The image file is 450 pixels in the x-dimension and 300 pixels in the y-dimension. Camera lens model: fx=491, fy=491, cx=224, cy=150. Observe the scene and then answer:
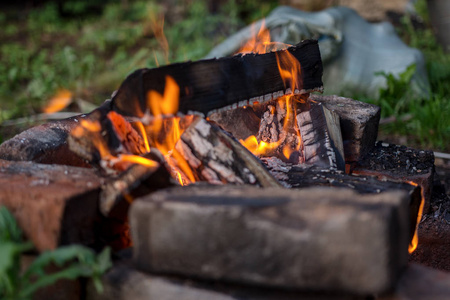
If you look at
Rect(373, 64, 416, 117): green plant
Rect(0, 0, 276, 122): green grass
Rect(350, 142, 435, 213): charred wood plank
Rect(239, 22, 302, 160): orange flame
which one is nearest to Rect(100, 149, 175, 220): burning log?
Rect(239, 22, 302, 160): orange flame

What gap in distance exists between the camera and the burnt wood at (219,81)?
1.91m

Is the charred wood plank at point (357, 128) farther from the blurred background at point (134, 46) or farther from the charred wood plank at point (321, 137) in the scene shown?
the blurred background at point (134, 46)

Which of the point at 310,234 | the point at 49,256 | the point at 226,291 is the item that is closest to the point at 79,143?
the point at 49,256

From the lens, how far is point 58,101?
5.41m

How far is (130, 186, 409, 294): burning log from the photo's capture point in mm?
1336

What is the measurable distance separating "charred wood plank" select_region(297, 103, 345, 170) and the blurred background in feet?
5.80

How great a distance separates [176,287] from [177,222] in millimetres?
212

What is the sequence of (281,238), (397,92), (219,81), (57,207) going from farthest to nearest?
(397,92)
(219,81)
(57,207)
(281,238)

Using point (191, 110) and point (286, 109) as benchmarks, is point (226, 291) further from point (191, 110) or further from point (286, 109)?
point (286, 109)

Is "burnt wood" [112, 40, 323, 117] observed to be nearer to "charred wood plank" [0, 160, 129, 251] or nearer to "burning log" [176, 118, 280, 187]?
"burning log" [176, 118, 280, 187]

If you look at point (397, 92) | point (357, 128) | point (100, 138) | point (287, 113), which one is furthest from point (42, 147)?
point (397, 92)

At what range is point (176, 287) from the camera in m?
1.50

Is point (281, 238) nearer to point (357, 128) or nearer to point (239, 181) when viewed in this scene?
point (239, 181)

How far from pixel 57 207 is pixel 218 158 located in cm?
67
